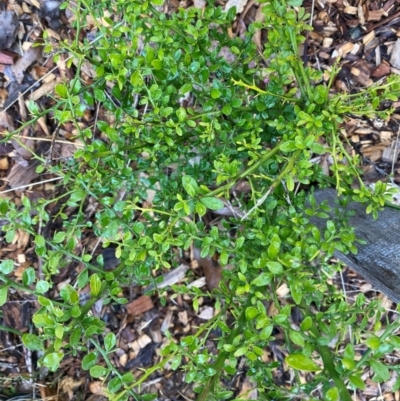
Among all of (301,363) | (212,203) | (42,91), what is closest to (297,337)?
(301,363)

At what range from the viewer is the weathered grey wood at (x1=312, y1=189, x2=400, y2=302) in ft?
3.89

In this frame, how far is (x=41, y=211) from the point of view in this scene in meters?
1.11

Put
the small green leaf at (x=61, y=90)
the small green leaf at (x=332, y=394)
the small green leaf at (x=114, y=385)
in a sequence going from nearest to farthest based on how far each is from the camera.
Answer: the small green leaf at (x=332, y=394)
the small green leaf at (x=114, y=385)
the small green leaf at (x=61, y=90)

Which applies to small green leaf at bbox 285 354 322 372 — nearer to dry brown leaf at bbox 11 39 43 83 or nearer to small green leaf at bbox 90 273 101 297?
small green leaf at bbox 90 273 101 297

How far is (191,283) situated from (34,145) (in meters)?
0.84

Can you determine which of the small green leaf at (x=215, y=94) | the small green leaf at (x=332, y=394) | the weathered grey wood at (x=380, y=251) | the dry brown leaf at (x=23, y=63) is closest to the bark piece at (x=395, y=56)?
the weathered grey wood at (x=380, y=251)

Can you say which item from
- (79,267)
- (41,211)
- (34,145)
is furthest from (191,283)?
(41,211)

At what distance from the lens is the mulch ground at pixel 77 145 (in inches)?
73.9

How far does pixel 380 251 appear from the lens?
126 centimetres

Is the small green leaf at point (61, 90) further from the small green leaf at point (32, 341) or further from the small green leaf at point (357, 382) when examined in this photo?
the small green leaf at point (357, 382)

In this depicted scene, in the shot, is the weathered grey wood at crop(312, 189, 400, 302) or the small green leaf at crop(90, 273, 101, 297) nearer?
the small green leaf at crop(90, 273, 101, 297)

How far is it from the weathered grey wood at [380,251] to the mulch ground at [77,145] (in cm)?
53

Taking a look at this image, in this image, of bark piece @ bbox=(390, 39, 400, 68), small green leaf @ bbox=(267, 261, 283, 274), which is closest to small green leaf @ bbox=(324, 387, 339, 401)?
small green leaf @ bbox=(267, 261, 283, 274)

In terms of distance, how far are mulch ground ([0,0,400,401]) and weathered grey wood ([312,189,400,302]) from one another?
531 mm
